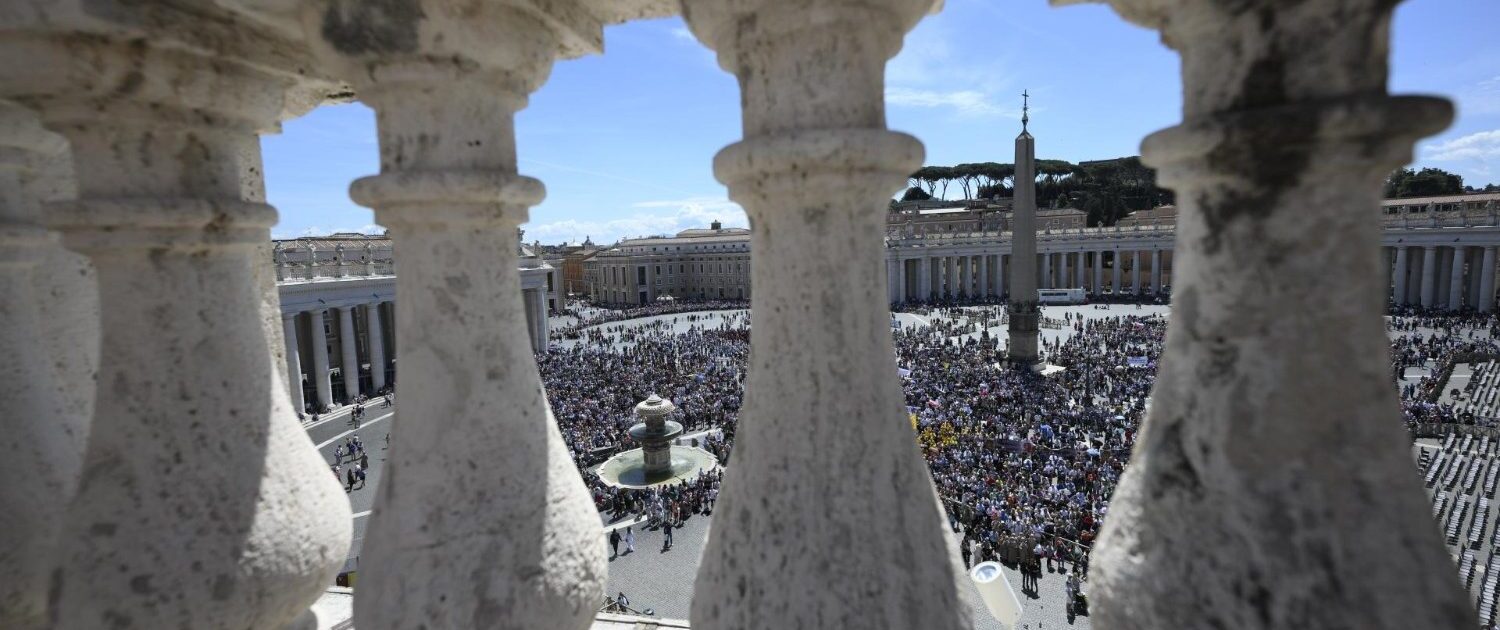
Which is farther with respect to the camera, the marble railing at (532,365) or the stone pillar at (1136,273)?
the stone pillar at (1136,273)

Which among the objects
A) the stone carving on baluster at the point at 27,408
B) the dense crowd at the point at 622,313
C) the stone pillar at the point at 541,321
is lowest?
the dense crowd at the point at 622,313

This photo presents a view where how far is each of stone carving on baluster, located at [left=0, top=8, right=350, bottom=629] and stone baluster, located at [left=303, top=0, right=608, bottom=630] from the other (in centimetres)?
57

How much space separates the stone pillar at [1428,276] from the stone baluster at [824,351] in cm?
5574

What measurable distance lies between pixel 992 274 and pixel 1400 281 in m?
26.7

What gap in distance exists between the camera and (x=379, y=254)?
133ft

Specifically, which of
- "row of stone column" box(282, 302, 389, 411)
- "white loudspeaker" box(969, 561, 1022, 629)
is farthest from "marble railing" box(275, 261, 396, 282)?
"white loudspeaker" box(969, 561, 1022, 629)

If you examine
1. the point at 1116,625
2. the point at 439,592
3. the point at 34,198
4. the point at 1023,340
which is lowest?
the point at 1023,340

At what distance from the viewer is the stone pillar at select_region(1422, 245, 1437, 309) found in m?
42.1

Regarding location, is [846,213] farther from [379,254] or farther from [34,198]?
[379,254]

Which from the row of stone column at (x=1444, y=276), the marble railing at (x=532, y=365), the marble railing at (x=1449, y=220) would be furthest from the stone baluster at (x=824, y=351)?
the marble railing at (x=1449, y=220)

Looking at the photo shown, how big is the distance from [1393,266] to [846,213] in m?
63.0

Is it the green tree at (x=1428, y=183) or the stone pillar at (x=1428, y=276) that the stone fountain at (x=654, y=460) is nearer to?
the stone pillar at (x=1428, y=276)

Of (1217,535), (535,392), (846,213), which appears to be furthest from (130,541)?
(1217,535)

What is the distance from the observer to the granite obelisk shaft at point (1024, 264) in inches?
1104
